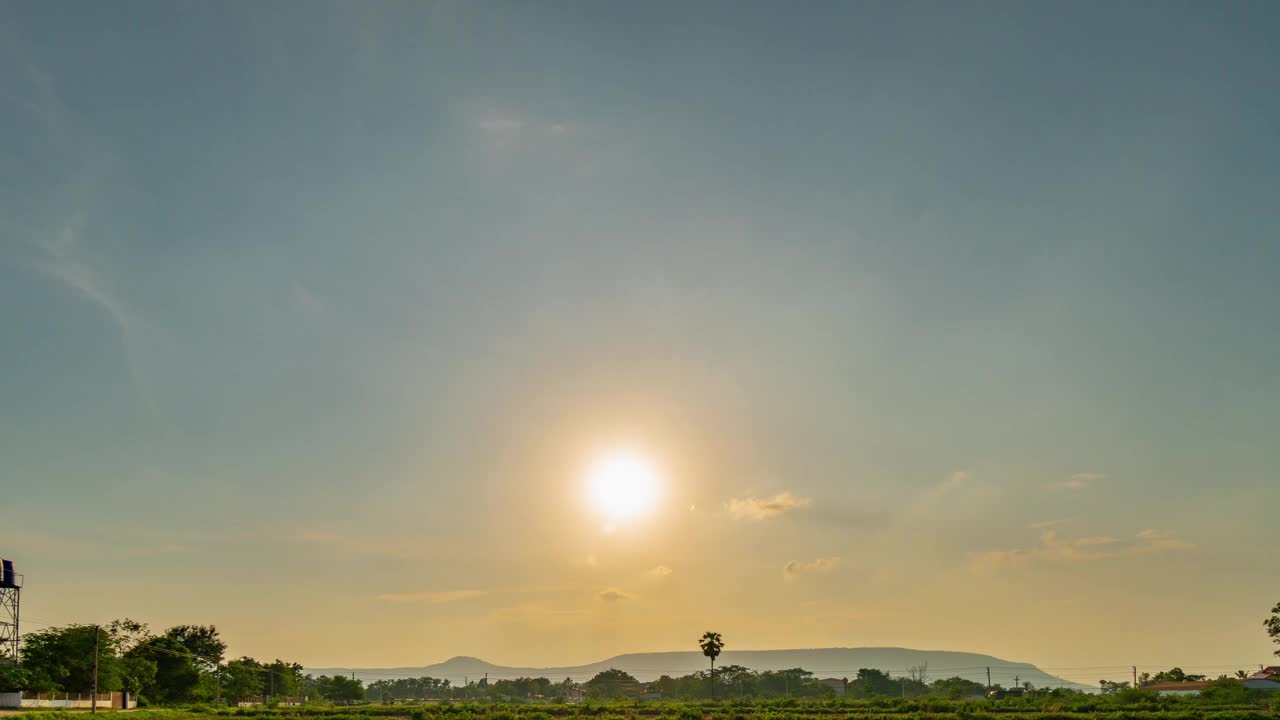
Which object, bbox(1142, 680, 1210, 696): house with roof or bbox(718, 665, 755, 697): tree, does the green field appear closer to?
bbox(1142, 680, 1210, 696): house with roof

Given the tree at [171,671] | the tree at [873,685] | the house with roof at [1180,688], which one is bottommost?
the tree at [873,685]

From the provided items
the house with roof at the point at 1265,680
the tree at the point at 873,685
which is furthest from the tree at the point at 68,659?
the house with roof at the point at 1265,680

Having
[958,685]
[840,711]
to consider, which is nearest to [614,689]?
[958,685]

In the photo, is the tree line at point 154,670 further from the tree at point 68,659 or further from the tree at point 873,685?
the tree at point 873,685

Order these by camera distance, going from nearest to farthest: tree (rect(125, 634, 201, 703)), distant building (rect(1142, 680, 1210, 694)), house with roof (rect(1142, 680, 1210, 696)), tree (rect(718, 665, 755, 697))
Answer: tree (rect(125, 634, 201, 703)) < house with roof (rect(1142, 680, 1210, 696)) < distant building (rect(1142, 680, 1210, 694)) < tree (rect(718, 665, 755, 697))

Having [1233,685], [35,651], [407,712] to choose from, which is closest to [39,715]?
[35,651]

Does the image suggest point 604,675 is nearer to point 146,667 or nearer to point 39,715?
point 146,667

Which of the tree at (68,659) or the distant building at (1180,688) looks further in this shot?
the distant building at (1180,688)

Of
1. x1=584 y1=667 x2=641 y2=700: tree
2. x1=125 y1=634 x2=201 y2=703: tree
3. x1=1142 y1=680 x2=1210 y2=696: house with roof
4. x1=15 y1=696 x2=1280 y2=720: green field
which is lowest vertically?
x1=584 y1=667 x2=641 y2=700: tree

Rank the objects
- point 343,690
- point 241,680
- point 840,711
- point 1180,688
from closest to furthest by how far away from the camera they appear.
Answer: point 840,711 → point 1180,688 → point 241,680 → point 343,690

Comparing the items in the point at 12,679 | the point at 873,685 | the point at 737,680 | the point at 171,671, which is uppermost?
the point at 12,679

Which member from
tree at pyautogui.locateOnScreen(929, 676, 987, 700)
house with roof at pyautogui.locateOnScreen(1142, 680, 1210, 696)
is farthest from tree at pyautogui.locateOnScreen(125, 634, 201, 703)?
house with roof at pyautogui.locateOnScreen(1142, 680, 1210, 696)

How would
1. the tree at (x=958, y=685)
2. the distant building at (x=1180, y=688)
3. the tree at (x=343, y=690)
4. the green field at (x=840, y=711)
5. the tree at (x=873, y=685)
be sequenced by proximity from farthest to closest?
1. the tree at (x=873, y=685)
2. the tree at (x=343, y=690)
3. the tree at (x=958, y=685)
4. the distant building at (x=1180, y=688)
5. the green field at (x=840, y=711)

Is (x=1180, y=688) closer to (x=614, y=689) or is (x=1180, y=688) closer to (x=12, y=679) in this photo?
(x=614, y=689)
